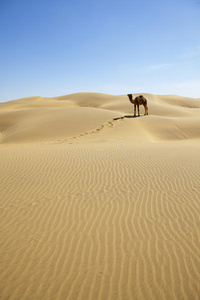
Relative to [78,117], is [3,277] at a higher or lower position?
lower

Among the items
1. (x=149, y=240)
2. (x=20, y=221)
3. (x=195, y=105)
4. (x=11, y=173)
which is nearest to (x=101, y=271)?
(x=149, y=240)

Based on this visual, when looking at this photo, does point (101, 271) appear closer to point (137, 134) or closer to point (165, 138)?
point (137, 134)

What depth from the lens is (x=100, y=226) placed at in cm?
459

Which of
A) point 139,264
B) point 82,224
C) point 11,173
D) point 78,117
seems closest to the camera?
point 139,264

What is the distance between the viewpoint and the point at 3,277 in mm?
3357

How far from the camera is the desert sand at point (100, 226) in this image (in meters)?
3.24

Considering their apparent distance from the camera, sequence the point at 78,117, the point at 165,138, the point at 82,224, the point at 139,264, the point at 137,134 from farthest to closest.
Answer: the point at 78,117 < the point at 165,138 < the point at 137,134 < the point at 82,224 < the point at 139,264

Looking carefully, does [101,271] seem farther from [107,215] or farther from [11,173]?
[11,173]

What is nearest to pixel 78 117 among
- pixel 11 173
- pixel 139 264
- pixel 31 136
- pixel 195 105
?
pixel 31 136

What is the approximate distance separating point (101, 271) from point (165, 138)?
16446 millimetres

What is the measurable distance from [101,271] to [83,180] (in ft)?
12.2

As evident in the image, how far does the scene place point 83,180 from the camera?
277 inches

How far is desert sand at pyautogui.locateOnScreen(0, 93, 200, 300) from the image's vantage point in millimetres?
3236

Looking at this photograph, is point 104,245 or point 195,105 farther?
point 195,105
